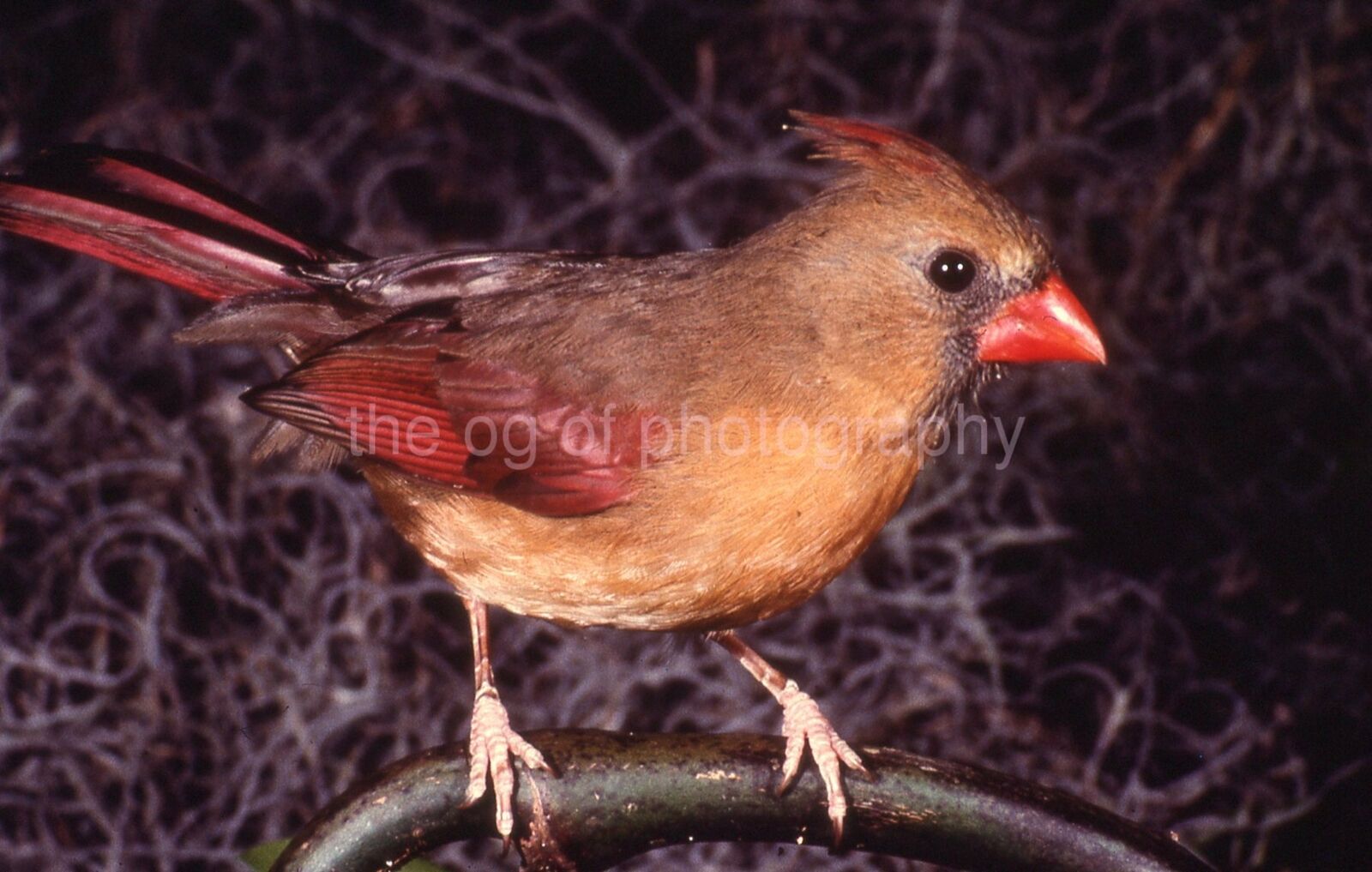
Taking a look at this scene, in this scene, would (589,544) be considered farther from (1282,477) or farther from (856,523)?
(1282,477)

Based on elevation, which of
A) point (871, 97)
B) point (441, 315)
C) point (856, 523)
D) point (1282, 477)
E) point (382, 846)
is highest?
point (871, 97)

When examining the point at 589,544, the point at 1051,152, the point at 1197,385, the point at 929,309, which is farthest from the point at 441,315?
the point at 1197,385

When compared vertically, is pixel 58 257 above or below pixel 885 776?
above

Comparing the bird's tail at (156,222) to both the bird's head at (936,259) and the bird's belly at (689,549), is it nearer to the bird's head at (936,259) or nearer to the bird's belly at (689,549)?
the bird's belly at (689,549)

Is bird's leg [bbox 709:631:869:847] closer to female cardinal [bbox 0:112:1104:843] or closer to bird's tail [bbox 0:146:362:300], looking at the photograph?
female cardinal [bbox 0:112:1104:843]

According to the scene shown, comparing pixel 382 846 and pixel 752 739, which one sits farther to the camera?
pixel 752 739

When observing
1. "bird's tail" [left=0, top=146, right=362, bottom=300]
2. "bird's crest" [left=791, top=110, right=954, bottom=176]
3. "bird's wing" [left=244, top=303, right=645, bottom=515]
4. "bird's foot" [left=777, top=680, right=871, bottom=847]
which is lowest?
"bird's foot" [left=777, top=680, right=871, bottom=847]

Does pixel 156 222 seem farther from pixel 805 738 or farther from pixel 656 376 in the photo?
pixel 805 738

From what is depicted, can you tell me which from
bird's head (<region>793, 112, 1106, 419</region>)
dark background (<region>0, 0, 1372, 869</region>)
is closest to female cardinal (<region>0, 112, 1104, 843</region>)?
bird's head (<region>793, 112, 1106, 419</region>)
